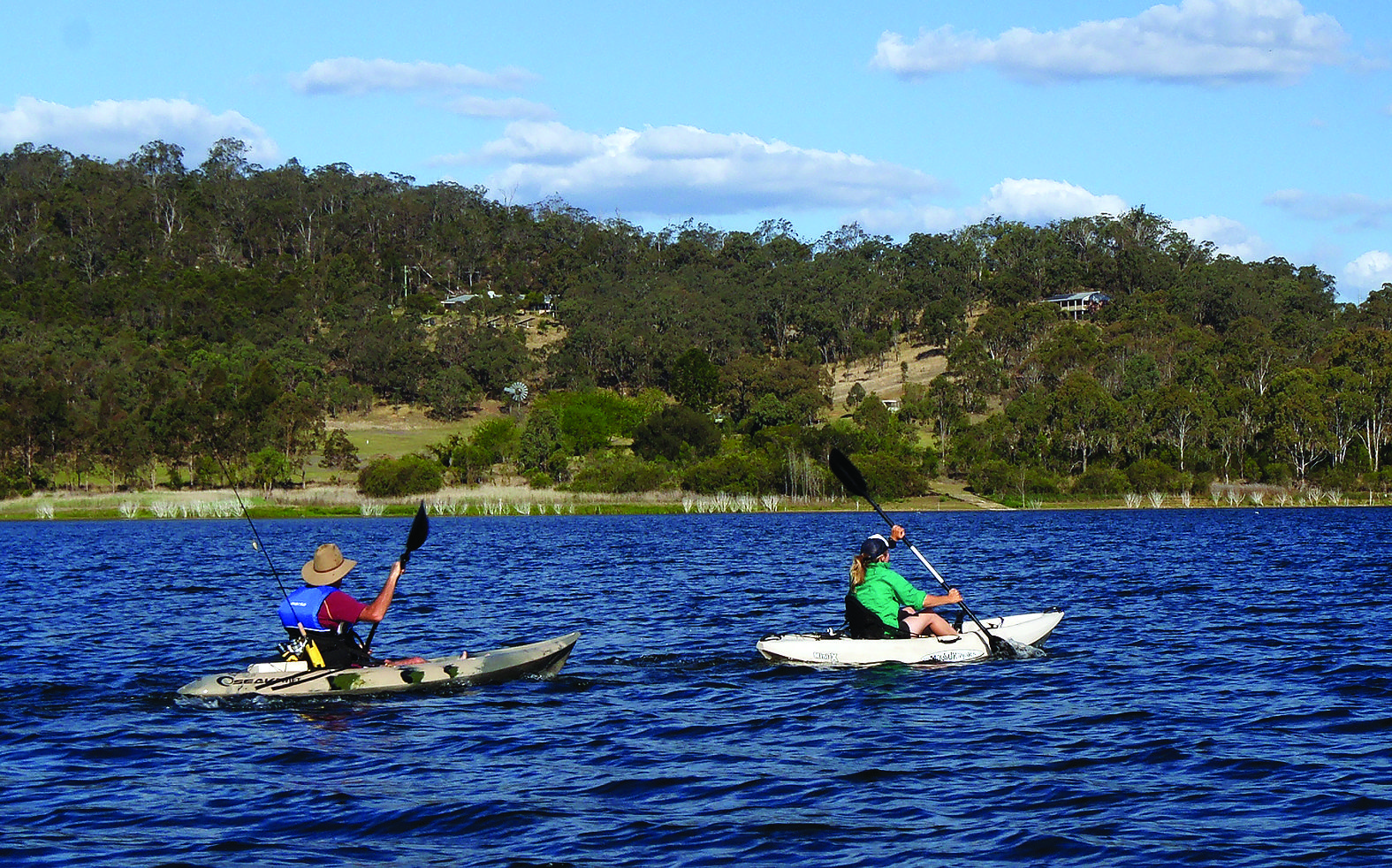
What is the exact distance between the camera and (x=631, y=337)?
14288cm

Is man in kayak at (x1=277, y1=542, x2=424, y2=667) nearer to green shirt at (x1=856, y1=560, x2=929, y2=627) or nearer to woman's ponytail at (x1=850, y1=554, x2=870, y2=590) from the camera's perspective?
woman's ponytail at (x1=850, y1=554, x2=870, y2=590)

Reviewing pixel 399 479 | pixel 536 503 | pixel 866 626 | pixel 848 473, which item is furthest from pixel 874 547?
pixel 399 479

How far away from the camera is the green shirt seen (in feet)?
59.4

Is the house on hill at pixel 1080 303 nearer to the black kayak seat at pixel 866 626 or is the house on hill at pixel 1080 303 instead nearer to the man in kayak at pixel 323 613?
the black kayak seat at pixel 866 626

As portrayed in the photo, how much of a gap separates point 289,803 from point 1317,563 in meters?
34.6

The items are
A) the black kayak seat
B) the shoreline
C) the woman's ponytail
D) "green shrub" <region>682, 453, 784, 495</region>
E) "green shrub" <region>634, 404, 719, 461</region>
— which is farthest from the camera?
"green shrub" <region>634, 404, 719, 461</region>

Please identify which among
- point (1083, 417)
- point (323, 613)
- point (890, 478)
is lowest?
point (890, 478)

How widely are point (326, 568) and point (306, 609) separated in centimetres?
56

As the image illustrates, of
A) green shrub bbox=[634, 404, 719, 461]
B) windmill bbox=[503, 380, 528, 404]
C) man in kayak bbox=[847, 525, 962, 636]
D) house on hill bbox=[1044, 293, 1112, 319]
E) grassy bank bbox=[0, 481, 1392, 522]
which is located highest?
house on hill bbox=[1044, 293, 1112, 319]

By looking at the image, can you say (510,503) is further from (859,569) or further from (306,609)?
(306,609)

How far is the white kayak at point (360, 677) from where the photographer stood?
53.7 ft

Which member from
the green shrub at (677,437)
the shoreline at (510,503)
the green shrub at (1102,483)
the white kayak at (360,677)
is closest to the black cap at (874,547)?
the white kayak at (360,677)

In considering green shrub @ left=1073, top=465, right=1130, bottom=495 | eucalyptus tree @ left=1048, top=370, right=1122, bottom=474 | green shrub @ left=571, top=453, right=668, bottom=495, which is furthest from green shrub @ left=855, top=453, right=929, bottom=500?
green shrub @ left=571, top=453, right=668, bottom=495

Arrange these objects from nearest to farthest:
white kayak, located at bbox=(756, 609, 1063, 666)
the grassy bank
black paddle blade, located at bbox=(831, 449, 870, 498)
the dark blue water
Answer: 1. the dark blue water
2. white kayak, located at bbox=(756, 609, 1063, 666)
3. black paddle blade, located at bbox=(831, 449, 870, 498)
4. the grassy bank
